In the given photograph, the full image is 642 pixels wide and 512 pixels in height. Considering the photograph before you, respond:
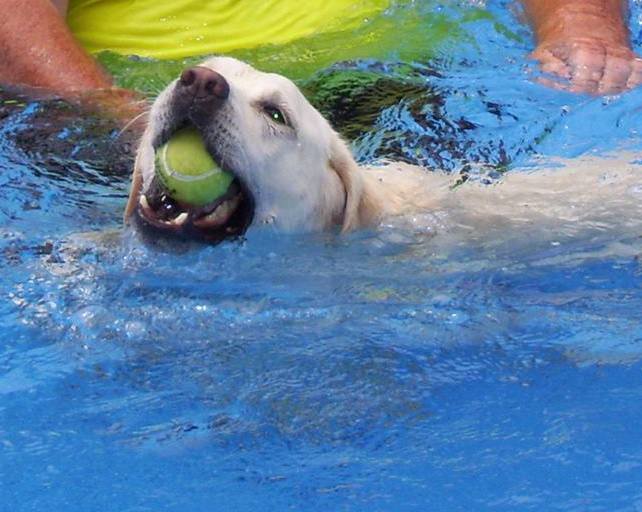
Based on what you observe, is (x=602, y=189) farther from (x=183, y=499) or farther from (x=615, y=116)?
(x=183, y=499)

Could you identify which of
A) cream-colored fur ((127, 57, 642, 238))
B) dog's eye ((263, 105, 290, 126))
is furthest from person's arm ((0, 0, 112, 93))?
dog's eye ((263, 105, 290, 126))

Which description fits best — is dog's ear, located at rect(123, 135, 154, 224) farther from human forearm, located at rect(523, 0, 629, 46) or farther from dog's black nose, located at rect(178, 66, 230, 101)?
human forearm, located at rect(523, 0, 629, 46)

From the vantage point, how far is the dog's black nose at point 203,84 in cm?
350

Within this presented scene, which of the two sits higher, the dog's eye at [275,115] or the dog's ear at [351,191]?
the dog's eye at [275,115]

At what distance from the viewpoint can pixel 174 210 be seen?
3658 millimetres

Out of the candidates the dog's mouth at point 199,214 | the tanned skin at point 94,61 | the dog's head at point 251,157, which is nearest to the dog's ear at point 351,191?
the dog's head at point 251,157

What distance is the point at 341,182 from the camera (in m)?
4.02

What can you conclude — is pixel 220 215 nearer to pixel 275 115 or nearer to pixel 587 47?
pixel 275 115

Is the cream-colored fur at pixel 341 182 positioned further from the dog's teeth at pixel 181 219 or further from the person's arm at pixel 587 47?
the person's arm at pixel 587 47

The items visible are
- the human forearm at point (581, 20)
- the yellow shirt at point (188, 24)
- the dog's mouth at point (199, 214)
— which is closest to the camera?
the dog's mouth at point (199, 214)

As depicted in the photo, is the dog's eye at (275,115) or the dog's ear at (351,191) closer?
the dog's eye at (275,115)

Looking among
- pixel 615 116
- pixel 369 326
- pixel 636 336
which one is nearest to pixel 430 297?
pixel 369 326

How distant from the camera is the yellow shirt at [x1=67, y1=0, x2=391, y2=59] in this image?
5.51 m

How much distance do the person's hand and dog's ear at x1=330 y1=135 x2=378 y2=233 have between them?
1.39 m
